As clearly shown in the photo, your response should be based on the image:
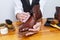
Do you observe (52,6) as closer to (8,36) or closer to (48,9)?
(48,9)

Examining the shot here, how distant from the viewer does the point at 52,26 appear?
4.12 feet

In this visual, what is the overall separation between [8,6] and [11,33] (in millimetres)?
666

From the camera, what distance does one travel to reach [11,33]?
1.15 m

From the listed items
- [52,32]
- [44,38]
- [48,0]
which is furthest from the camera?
[48,0]

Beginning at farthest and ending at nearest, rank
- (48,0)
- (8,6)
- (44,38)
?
(48,0)
(8,6)
(44,38)

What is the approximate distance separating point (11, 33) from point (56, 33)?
1.20 feet

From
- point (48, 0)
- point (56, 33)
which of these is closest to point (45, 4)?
point (48, 0)

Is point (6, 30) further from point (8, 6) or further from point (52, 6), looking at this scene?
point (52, 6)

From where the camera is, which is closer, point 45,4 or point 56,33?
point 56,33

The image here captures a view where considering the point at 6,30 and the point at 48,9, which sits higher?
the point at 48,9

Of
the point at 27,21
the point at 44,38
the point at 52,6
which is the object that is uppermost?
the point at 52,6

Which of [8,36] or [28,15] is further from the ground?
[28,15]

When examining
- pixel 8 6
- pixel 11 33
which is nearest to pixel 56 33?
pixel 11 33

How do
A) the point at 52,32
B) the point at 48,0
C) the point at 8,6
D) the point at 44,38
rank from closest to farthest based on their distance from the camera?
the point at 44,38
the point at 52,32
the point at 8,6
the point at 48,0
